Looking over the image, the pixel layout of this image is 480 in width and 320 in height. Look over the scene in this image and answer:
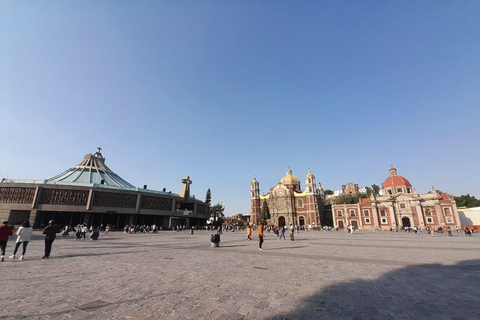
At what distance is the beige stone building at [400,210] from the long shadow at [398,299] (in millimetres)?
68425

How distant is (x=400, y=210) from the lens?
207ft

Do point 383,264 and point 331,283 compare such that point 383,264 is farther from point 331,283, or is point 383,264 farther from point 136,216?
point 136,216

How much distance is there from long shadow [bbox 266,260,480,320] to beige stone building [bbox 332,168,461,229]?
68.4 m

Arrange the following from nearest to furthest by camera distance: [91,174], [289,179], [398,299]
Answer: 1. [398,299]
2. [91,174]
3. [289,179]

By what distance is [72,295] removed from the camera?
5074 mm

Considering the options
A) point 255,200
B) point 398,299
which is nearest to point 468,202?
point 255,200

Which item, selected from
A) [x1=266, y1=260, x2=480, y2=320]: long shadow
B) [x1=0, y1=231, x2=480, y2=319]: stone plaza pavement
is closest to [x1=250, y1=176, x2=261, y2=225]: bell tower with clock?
[x1=0, y1=231, x2=480, y2=319]: stone plaza pavement

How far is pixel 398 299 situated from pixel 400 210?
73.0m

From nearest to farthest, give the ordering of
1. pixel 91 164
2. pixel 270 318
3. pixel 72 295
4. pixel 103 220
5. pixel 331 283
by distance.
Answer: pixel 270 318 < pixel 72 295 < pixel 331 283 < pixel 103 220 < pixel 91 164

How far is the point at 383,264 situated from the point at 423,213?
69.2 meters

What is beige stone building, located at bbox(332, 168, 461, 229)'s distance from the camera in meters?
57.9

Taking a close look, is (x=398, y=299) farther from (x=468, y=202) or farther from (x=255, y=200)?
(x=468, y=202)

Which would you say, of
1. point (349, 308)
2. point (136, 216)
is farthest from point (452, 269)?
point (136, 216)

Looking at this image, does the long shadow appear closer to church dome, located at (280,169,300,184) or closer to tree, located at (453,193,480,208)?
church dome, located at (280,169,300,184)
